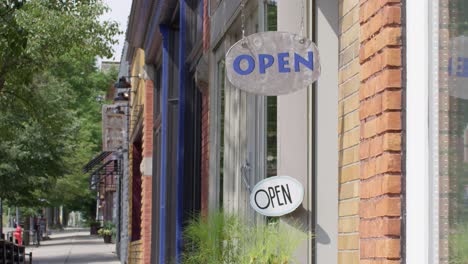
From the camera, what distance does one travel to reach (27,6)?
49.0ft

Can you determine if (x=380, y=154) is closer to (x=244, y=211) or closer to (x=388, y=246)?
(x=388, y=246)

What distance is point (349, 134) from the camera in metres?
4.64

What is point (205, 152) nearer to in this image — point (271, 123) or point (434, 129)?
point (271, 123)

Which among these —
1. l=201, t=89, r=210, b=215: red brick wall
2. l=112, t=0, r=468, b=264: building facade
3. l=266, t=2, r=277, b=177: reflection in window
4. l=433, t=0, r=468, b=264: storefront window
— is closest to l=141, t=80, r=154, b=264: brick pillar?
l=201, t=89, r=210, b=215: red brick wall

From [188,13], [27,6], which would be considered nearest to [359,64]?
[188,13]

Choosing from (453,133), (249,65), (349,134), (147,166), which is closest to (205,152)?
(349,134)

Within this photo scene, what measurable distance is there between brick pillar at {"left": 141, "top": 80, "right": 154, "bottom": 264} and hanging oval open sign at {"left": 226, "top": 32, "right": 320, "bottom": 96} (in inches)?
495

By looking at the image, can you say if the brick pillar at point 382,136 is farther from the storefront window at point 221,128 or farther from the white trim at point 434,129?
the storefront window at point 221,128

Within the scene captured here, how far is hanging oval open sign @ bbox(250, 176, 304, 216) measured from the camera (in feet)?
15.4

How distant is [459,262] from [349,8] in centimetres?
174

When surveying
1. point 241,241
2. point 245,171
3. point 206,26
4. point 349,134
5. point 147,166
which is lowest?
point 241,241

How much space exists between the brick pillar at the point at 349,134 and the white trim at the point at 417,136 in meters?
0.81

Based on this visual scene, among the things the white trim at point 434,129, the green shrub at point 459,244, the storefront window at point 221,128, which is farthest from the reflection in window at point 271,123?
the green shrub at point 459,244

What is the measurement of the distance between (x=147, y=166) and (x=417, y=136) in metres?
13.6
